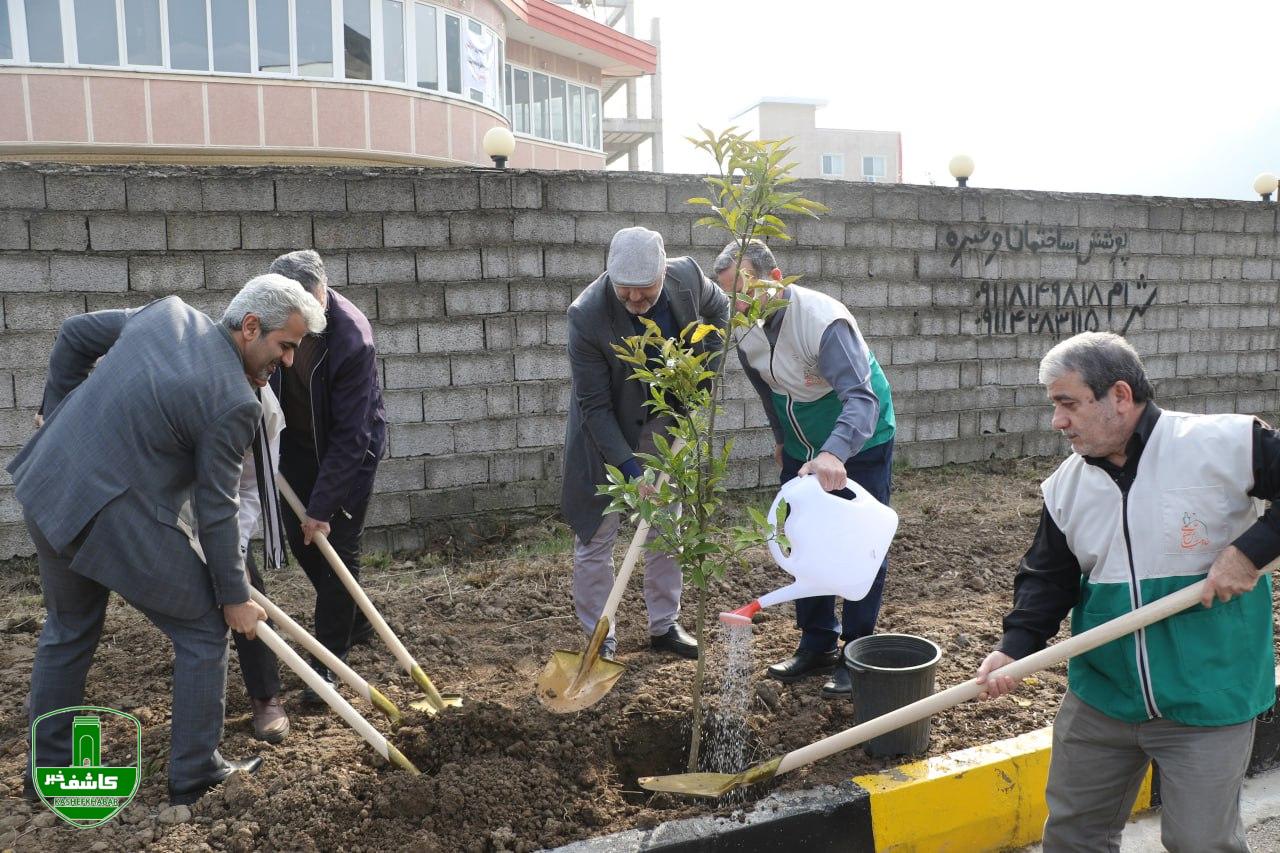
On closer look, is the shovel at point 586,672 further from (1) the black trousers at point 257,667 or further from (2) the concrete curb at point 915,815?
(1) the black trousers at point 257,667

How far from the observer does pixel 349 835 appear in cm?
269

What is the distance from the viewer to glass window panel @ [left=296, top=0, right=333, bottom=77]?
13.3 meters

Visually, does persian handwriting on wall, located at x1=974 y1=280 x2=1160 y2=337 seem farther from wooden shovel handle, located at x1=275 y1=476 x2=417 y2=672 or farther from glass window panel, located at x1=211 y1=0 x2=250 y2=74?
glass window panel, located at x1=211 y1=0 x2=250 y2=74

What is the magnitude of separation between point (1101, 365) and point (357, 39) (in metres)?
13.9

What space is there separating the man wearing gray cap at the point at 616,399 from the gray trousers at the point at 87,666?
59.6 inches

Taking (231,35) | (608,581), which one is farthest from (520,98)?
(608,581)

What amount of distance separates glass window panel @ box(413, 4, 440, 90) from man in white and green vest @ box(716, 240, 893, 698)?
41.8 feet

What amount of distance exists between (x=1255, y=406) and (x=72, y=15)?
48.3 ft

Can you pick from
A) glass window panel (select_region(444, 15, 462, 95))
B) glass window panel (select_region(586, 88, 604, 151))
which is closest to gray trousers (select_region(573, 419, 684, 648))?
glass window panel (select_region(444, 15, 462, 95))

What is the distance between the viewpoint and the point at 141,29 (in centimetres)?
1243

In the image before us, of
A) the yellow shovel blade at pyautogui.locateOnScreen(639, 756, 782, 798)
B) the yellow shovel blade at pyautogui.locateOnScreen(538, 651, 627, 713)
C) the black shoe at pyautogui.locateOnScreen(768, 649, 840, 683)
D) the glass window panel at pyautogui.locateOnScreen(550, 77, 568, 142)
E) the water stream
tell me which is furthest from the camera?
the glass window panel at pyautogui.locateOnScreen(550, 77, 568, 142)

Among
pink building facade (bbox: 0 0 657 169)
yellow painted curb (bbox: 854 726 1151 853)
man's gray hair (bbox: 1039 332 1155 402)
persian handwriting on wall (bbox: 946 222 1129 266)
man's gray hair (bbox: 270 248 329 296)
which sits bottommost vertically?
yellow painted curb (bbox: 854 726 1151 853)

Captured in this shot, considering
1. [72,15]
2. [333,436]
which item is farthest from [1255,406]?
[72,15]

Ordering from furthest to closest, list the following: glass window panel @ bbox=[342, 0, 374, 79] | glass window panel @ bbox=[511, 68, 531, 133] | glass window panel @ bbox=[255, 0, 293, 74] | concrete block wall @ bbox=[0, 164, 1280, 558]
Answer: glass window panel @ bbox=[511, 68, 531, 133] → glass window panel @ bbox=[342, 0, 374, 79] → glass window panel @ bbox=[255, 0, 293, 74] → concrete block wall @ bbox=[0, 164, 1280, 558]
